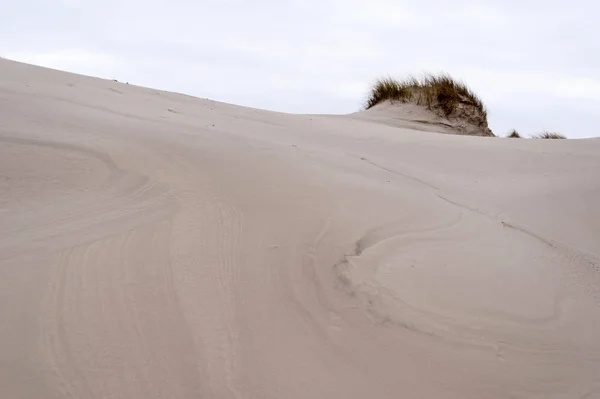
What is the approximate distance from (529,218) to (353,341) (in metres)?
1.45

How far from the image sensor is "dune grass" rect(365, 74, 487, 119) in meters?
7.72

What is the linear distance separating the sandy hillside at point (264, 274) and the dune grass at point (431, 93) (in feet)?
16.7

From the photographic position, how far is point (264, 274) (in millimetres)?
1575

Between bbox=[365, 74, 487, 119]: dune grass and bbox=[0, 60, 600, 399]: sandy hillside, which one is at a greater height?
bbox=[365, 74, 487, 119]: dune grass

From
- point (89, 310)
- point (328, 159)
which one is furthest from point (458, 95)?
point (89, 310)

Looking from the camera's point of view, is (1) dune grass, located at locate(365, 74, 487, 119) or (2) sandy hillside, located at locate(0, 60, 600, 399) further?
(1) dune grass, located at locate(365, 74, 487, 119)

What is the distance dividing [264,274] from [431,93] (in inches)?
262

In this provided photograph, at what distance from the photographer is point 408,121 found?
24.1 feet

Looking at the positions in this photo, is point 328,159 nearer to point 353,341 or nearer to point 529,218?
point 529,218

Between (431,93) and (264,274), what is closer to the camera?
(264,274)

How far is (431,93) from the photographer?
25.5 ft

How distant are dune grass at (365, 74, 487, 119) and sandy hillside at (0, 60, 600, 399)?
510 centimetres

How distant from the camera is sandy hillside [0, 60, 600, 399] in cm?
123

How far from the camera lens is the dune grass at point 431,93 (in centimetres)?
772
